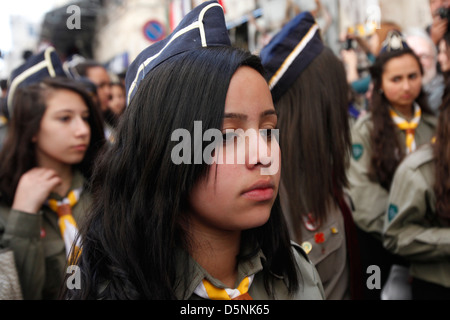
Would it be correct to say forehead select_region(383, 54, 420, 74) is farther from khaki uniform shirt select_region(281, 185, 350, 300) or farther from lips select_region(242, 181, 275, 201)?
lips select_region(242, 181, 275, 201)

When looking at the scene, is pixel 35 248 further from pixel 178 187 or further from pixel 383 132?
pixel 383 132

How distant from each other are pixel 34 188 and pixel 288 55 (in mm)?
1500

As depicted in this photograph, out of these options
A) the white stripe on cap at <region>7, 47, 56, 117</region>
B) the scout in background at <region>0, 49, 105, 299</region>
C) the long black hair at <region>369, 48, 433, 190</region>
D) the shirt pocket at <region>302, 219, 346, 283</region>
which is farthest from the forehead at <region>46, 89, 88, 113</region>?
the long black hair at <region>369, 48, 433, 190</region>

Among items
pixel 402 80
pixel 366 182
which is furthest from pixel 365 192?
pixel 402 80

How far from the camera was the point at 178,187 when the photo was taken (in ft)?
3.61

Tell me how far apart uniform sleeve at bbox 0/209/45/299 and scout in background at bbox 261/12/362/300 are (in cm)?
124

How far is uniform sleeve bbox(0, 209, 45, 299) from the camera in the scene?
1995mm

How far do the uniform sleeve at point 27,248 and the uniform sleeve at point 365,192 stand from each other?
1.84 metres

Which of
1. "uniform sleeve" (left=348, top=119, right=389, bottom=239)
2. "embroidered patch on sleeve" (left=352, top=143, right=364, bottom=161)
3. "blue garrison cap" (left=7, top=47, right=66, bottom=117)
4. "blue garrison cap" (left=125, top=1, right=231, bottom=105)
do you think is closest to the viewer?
"blue garrison cap" (left=125, top=1, right=231, bottom=105)

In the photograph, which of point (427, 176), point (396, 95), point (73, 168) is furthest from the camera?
point (396, 95)
